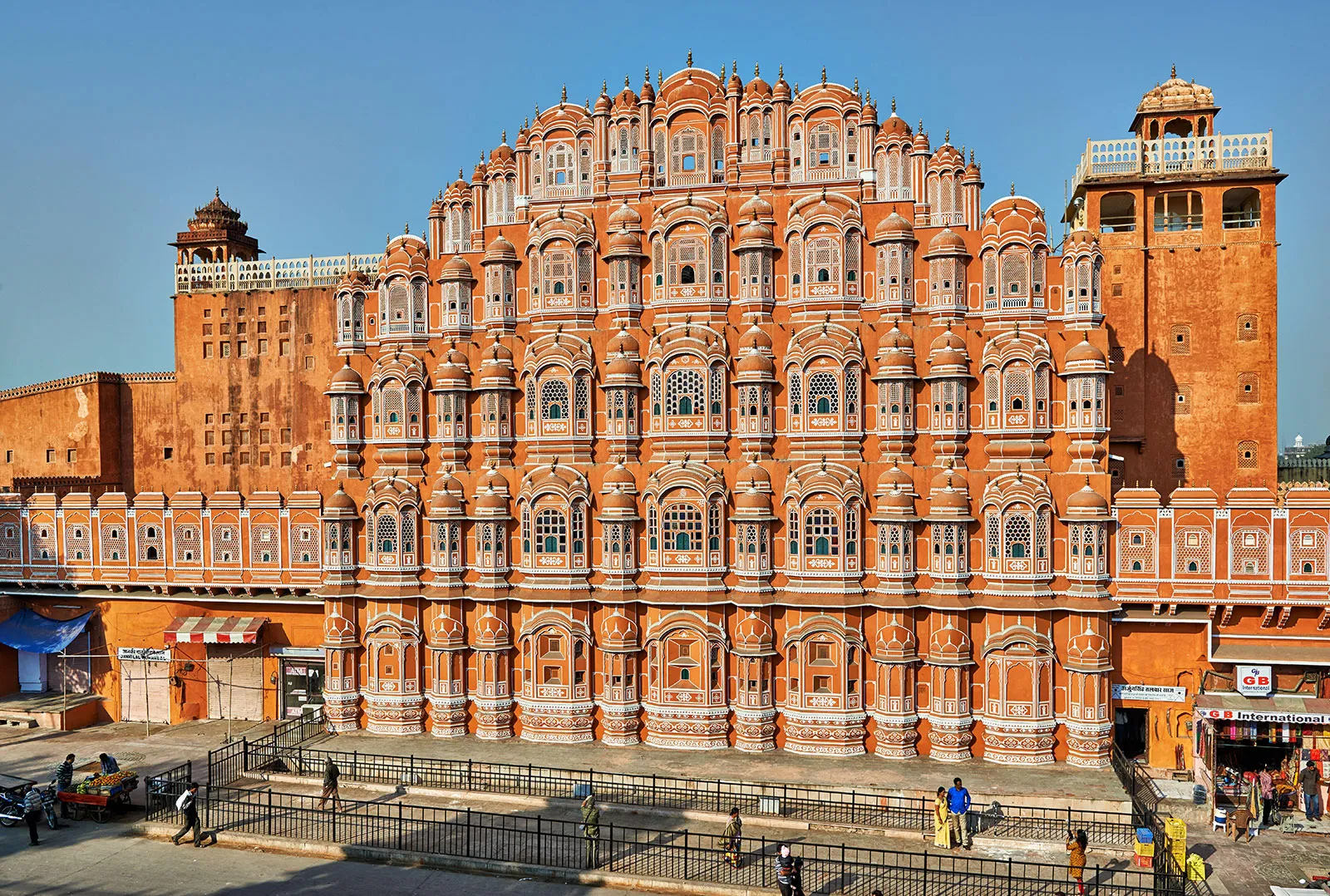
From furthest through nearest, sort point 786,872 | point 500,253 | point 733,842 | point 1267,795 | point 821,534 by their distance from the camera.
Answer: point 500,253 → point 821,534 → point 1267,795 → point 733,842 → point 786,872

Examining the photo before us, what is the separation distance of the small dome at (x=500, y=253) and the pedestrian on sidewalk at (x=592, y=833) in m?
18.1

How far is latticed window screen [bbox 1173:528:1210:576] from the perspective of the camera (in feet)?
99.9

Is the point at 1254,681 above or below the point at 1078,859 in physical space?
above

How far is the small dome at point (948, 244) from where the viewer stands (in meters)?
32.2

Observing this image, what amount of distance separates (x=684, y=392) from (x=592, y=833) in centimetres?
1415

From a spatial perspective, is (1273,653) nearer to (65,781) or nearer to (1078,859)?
(1078,859)

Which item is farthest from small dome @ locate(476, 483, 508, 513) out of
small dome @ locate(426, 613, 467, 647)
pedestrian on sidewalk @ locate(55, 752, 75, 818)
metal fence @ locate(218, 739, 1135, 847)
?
pedestrian on sidewalk @ locate(55, 752, 75, 818)

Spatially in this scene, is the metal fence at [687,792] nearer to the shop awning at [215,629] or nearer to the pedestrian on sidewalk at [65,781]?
the pedestrian on sidewalk at [65,781]

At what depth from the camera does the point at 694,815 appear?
88.7ft

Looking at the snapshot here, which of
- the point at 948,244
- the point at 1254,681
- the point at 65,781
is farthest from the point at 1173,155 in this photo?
the point at 65,781

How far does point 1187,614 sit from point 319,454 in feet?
124

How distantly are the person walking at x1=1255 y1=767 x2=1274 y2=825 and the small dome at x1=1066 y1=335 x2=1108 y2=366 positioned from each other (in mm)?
12375

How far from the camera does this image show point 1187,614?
30750mm

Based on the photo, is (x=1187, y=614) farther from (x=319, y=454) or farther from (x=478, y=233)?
(x=319, y=454)
